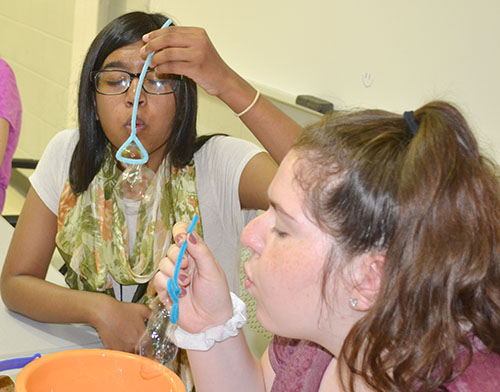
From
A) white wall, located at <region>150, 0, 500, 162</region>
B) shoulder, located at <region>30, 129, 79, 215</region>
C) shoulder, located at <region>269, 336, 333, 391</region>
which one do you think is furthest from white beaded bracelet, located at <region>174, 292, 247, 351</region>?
white wall, located at <region>150, 0, 500, 162</region>

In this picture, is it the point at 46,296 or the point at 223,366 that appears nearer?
the point at 223,366

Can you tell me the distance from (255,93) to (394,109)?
79 centimetres

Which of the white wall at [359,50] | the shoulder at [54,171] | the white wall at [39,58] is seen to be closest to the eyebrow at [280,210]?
the white wall at [359,50]

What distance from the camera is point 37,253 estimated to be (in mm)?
1668

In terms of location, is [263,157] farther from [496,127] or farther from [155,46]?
[496,127]

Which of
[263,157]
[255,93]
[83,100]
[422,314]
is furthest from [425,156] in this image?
[83,100]

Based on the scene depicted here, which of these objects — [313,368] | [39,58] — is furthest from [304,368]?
A: [39,58]

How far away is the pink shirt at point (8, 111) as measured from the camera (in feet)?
7.31

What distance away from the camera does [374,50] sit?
2223 millimetres

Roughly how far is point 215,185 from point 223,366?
0.61 meters

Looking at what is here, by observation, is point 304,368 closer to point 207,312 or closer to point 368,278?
point 207,312

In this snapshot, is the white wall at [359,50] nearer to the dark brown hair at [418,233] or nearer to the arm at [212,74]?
the arm at [212,74]

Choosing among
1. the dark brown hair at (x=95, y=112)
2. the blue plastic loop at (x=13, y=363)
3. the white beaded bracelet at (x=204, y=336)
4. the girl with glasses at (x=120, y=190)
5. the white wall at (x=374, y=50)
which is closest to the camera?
the blue plastic loop at (x=13, y=363)

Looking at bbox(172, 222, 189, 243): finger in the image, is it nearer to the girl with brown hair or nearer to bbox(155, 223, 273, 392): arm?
bbox(155, 223, 273, 392): arm
